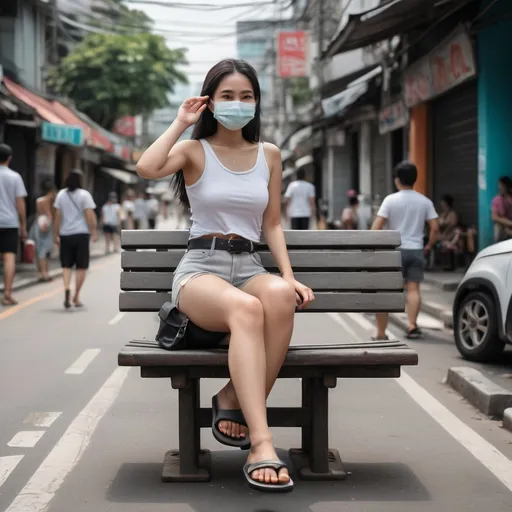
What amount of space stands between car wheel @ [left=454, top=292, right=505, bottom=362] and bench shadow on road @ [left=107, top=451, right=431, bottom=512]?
3355mm

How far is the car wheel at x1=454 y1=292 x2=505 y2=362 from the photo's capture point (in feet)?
26.5

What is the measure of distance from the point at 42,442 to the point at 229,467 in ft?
4.06

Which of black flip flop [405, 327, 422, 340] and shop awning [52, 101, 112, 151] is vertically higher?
shop awning [52, 101, 112, 151]

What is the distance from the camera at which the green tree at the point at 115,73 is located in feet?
132

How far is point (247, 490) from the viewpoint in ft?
14.7

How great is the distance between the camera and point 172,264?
511 cm

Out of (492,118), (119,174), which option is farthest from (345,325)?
(119,174)

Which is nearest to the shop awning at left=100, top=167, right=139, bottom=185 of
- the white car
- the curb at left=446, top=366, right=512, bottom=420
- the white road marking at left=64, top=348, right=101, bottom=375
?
the white road marking at left=64, top=348, right=101, bottom=375

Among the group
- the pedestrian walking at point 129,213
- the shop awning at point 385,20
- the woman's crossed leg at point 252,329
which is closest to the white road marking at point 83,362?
the woman's crossed leg at point 252,329

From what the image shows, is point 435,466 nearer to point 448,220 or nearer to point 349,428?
point 349,428

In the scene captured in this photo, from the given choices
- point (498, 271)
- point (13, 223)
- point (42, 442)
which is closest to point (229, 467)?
point (42, 442)

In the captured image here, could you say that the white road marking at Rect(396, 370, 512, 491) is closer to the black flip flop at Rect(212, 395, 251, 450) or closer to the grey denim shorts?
the black flip flop at Rect(212, 395, 251, 450)

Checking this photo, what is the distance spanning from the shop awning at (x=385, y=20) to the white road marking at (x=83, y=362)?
631cm

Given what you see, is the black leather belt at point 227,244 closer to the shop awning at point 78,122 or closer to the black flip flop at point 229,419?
the black flip flop at point 229,419
